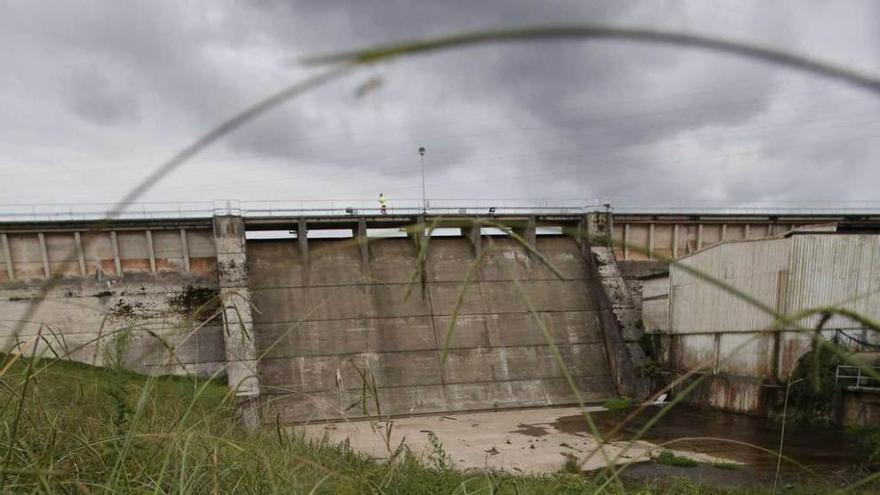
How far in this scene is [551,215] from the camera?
1831 centimetres

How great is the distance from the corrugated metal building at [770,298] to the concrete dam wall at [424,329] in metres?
3.57

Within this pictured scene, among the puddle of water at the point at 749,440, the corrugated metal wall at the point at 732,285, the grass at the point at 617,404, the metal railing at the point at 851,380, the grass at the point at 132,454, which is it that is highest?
the corrugated metal wall at the point at 732,285

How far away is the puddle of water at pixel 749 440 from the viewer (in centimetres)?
837

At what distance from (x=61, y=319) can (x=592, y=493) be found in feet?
56.8

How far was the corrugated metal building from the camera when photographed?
36.8 ft

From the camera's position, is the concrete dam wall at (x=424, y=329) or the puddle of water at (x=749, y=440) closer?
the puddle of water at (x=749, y=440)

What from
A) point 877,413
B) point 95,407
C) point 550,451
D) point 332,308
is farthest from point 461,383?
point 95,407

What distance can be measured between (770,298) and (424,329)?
8986mm

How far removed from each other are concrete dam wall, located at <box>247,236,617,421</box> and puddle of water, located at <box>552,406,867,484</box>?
8.85 feet

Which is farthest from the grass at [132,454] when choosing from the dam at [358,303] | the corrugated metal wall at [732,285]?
the dam at [358,303]

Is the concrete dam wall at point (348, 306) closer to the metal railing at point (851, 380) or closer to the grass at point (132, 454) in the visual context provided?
the metal railing at point (851, 380)

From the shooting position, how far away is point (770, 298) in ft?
39.5

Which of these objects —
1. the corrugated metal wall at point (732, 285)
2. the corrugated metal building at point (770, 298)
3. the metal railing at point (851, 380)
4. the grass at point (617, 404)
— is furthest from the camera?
the grass at point (617, 404)

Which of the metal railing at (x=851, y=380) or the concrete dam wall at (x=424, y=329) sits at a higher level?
the concrete dam wall at (x=424, y=329)
